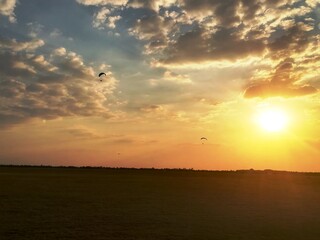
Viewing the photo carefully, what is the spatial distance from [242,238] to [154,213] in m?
11.0

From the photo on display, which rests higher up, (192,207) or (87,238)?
(192,207)

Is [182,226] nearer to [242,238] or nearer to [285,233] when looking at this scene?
[242,238]

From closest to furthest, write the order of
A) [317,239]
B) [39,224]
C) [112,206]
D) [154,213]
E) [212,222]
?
[317,239] → [39,224] → [212,222] → [154,213] → [112,206]

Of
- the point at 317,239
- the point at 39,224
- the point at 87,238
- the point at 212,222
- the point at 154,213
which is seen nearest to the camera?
the point at 87,238

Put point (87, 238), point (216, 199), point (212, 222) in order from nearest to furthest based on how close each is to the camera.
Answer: point (87, 238)
point (212, 222)
point (216, 199)

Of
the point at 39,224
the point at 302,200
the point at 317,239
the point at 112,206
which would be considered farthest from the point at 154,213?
the point at 302,200

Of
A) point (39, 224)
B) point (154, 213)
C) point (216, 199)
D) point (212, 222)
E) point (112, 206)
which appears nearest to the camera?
point (39, 224)

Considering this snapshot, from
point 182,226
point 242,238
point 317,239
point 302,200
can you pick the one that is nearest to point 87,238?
point 182,226

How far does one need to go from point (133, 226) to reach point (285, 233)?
10541 mm

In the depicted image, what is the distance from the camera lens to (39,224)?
28859mm

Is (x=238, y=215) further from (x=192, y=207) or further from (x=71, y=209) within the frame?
(x=71, y=209)

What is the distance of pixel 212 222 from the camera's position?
105 ft

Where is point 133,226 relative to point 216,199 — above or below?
below

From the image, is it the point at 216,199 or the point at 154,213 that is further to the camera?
the point at 216,199
